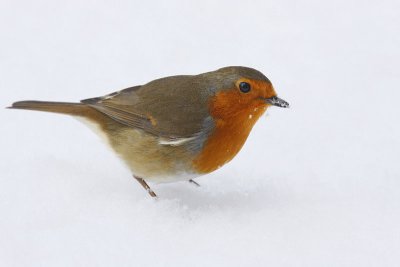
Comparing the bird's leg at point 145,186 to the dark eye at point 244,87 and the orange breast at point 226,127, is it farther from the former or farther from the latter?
the dark eye at point 244,87

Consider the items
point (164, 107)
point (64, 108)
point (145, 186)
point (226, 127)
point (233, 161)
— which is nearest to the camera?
point (226, 127)

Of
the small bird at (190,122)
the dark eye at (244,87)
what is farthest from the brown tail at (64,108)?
the dark eye at (244,87)

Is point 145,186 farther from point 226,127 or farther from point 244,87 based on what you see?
point 244,87

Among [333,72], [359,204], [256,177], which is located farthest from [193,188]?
[333,72]

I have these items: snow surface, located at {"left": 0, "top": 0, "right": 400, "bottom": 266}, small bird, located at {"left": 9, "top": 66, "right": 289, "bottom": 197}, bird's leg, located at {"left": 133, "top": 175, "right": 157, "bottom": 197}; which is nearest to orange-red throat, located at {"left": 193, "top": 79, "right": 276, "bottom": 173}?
small bird, located at {"left": 9, "top": 66, "right": 289, "bottom": 197}

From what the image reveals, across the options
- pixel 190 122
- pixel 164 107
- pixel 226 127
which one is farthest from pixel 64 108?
pixel 226 127

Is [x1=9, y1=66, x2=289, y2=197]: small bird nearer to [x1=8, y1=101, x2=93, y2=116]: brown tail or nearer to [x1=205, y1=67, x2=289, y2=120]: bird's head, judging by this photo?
[x1=205, y1=67, x2=289, y2=120]: bird's head

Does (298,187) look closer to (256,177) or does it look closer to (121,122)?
(256,177)
